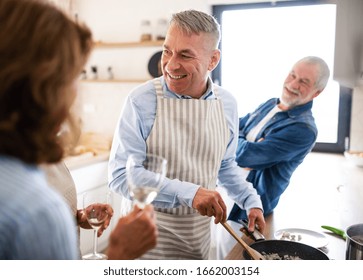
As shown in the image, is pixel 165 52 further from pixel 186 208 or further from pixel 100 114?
pixel 100 114

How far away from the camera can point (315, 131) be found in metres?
1.38

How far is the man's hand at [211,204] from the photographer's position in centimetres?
87

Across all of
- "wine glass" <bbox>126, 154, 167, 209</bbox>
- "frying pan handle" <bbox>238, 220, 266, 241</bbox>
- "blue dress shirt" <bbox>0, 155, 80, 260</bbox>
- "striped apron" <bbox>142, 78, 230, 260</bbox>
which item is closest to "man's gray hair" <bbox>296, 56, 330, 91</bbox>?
"striped apron" <bbox>142, 78, 230, 260</bbox>

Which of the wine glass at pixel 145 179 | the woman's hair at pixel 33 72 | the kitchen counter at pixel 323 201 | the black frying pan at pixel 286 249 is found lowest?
the kitchen counter at pixel 323 201

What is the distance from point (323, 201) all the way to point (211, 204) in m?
0.87

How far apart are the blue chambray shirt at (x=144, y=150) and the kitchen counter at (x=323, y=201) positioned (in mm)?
160

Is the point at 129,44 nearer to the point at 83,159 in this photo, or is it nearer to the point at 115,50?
the point at 115,50

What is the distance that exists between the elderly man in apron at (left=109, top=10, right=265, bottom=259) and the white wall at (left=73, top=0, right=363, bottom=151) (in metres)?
1.33

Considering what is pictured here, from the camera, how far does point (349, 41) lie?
1719 millimetres

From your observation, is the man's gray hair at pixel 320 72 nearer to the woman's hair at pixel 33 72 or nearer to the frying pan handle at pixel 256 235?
the frying pan handle at pixel 256 235

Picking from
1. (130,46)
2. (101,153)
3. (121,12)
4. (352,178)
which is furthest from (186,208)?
(121,12)

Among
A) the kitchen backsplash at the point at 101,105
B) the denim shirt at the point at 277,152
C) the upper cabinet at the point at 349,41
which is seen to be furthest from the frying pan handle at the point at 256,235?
the kitchen backsplash at the point at 101,105

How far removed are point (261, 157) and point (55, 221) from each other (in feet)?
3.29

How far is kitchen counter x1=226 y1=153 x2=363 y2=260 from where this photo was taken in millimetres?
1162
